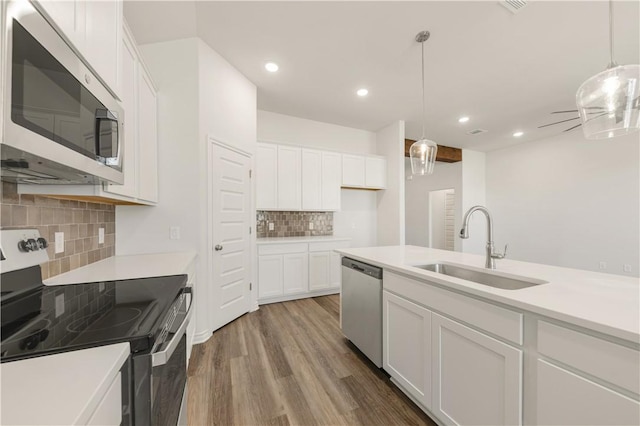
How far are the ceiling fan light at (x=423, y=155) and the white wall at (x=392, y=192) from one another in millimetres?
1909

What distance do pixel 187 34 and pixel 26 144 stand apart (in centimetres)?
232

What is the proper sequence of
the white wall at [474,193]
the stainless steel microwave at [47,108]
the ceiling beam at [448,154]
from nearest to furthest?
the stainless steel microwave at [47,108] < the ceiling beam at [448,154] < the white wall at [474,193]

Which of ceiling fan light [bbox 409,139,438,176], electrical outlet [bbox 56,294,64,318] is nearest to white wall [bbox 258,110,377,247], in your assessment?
ceiling fan light [bbox 409,139,438,176]

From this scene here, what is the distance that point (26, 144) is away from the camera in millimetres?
695

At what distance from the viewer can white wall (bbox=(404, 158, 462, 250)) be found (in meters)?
6.26

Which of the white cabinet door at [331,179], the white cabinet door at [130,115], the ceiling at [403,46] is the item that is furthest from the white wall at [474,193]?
the white cabinet door at [130,115]

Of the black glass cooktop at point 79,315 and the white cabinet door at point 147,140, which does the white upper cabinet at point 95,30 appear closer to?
the white cabinet door at point 147,140

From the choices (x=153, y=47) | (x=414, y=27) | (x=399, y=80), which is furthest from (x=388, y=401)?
(x=153, y=47)

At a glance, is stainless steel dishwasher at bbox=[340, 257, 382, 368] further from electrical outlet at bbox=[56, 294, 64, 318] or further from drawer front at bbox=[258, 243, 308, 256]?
electrical outlet at bbox=[56, 294, 64, 318]

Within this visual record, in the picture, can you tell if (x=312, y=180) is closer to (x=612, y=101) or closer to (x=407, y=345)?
(x=407, y=345)

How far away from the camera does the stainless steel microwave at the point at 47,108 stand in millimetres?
659

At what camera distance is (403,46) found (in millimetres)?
2490

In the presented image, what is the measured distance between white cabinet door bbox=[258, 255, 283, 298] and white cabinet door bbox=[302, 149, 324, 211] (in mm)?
996

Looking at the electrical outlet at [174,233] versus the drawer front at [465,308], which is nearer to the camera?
the drawer front at [465,308]
